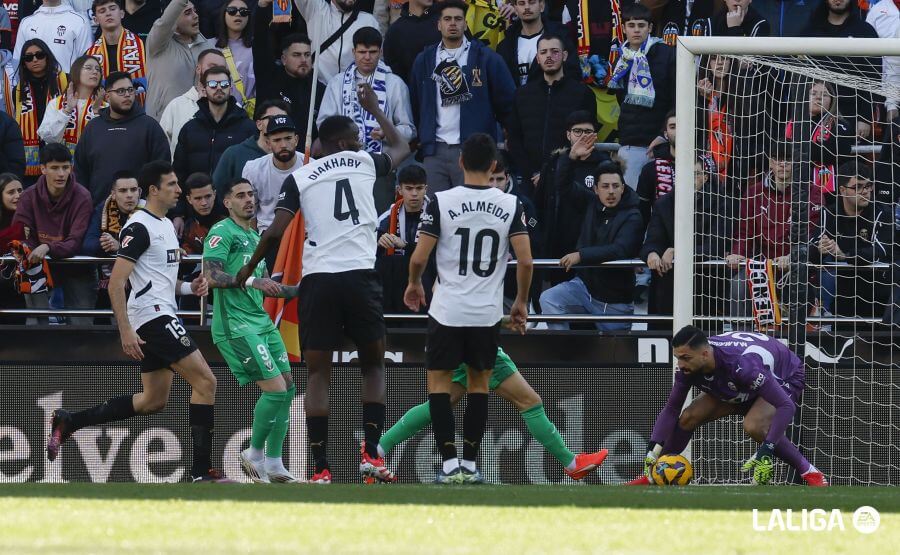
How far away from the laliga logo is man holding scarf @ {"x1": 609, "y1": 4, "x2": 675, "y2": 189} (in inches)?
240

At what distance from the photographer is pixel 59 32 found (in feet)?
48.0

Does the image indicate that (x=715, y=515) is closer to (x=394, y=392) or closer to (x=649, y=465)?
(x=649, y=465)

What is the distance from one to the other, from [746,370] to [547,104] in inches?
148

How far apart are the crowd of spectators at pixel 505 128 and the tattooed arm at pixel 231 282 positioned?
2.07 meters

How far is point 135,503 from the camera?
754cm

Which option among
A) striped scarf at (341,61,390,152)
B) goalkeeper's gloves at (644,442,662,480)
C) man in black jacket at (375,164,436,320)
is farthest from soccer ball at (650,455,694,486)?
striped scarf at (341,61,390,152)

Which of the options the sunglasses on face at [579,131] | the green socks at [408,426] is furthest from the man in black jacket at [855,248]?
the green socks at [408,426]

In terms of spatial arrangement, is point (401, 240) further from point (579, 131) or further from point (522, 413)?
point (522, 413)

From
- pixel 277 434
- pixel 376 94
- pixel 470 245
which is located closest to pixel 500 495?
pixel 470 245

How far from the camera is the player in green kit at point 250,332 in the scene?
10031 millimetres

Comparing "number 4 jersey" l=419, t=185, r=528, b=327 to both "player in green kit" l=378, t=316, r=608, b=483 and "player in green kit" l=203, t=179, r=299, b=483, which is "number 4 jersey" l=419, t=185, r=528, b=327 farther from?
"player in green kit" l=203, t=179, r=299, b=483

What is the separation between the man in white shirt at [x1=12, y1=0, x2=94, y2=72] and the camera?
48.0ft

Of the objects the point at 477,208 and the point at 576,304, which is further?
the point at 576,304

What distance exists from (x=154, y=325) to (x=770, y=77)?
526 centimetres
